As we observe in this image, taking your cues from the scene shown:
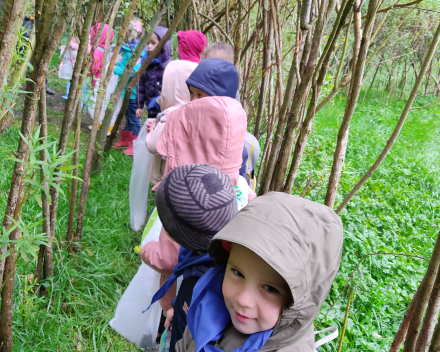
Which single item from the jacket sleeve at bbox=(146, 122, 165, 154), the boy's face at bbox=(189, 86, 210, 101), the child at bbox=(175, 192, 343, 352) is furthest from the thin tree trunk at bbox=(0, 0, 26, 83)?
the jacket sleeve at bbox=(146, 122, 165, 154)

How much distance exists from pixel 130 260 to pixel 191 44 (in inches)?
76.8

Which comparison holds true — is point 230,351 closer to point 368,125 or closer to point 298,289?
point 298,289

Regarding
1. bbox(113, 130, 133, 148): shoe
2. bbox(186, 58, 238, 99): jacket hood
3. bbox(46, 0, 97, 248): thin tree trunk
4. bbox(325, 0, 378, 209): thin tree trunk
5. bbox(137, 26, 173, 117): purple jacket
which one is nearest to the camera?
bbox(325, 0, 378, 209): thin tree trunk

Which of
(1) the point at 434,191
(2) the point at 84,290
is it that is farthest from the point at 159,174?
(1) the point at 434,191

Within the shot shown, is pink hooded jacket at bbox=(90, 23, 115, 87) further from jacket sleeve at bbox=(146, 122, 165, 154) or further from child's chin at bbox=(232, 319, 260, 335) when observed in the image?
child's chin at bbox=(232, 319, 260, 335)

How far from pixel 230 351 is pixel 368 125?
8.17 metres

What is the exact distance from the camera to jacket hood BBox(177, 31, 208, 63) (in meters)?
3.27

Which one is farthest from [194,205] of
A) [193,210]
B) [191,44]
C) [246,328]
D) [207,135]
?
[191,44]

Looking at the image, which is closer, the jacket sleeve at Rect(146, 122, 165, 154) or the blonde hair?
the jacket sleeve at Rect(146, 122, 165, 154)

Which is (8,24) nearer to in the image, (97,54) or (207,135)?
(207,135)

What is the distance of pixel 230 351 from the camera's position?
3.32 ft

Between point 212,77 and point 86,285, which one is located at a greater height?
point 212,77

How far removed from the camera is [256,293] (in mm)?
917

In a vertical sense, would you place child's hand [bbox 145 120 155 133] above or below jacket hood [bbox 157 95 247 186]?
below
